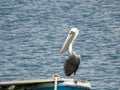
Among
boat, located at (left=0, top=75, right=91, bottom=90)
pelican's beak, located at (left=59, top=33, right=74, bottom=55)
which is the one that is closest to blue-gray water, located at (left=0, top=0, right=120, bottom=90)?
pelican's beak, located at (left=59, top=33, right=74, bottom=55)

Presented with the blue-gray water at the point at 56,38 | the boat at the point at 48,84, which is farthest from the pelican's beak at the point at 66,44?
the blue-gray water at the point at 56,38

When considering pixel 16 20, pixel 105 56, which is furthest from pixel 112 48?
pixel 16 20

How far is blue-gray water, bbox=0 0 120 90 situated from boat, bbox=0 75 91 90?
590 centimetres

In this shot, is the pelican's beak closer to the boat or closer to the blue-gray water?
the boat

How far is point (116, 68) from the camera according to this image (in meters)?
27.6

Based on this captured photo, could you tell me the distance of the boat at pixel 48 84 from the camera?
60.7ft

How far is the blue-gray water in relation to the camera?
88.3ft

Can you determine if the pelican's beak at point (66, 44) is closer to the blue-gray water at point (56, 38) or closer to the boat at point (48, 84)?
the boat at point (48, 84)

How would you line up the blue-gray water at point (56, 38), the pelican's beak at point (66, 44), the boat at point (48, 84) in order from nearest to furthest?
A: the boat at point (48, 84), the pelican's beak at point (66, 44), the blue-gray water at point (56, 38)

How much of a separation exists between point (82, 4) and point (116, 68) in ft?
63.6

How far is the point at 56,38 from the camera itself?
34.3 metres

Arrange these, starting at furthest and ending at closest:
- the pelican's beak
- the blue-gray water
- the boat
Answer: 1. the blue-gray water
2. the pelican's beak
3. the boat

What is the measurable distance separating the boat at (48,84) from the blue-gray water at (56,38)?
19.4 ft

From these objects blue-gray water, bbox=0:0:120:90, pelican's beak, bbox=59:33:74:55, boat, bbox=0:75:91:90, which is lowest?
boat, bbox=0:75:91:90
